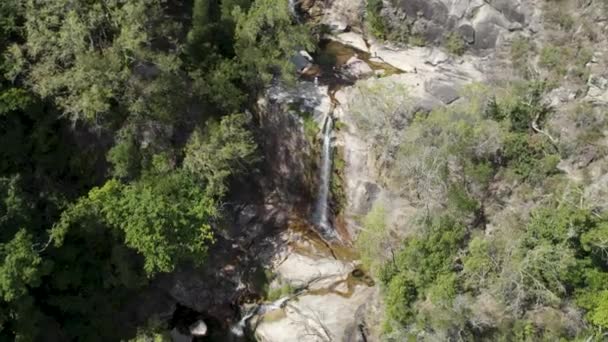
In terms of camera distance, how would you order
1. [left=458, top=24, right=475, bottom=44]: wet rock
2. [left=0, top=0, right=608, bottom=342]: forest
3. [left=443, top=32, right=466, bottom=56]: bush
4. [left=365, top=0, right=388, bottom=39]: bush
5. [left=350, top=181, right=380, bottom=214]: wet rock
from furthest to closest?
[left=365, top=0, right=388, bottom=39]: bush
[left=443, top=32, right=466, bottom=56]: bush
[left=458, top=24, right=475, bottom=44]: wet rock
[left=350, top=181, right=380, bottom=214]: wet rock
[left=0, top=0, right=608, bottom=342]: forest

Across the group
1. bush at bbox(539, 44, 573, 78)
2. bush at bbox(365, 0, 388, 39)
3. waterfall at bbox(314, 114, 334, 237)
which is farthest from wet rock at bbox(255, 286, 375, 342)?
bush at bbox(365, 0, 388, 39)

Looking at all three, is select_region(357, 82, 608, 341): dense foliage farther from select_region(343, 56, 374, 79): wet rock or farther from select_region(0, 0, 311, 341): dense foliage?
select_region(0, 0, 311, 341): dense foliage

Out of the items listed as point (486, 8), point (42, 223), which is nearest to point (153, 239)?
point (42, 223)

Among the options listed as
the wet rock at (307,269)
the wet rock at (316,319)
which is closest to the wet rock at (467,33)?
the wet rock at (307,269)

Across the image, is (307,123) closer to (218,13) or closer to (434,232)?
(218,13)

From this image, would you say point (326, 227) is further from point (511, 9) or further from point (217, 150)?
point (511, 9)
